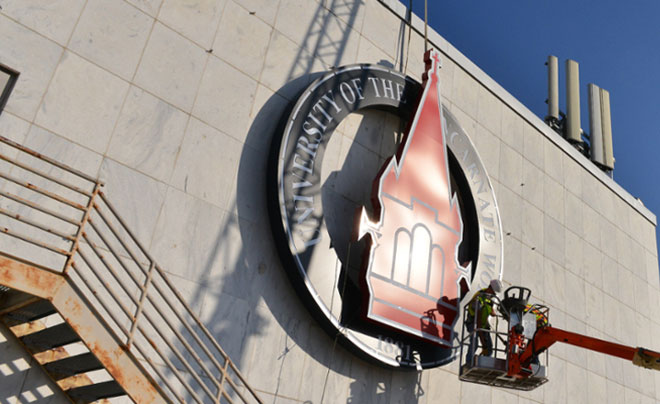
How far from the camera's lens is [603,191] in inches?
794

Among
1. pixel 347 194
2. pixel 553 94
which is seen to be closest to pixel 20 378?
pixel 347 194

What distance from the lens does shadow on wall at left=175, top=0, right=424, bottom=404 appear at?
31.6 ft

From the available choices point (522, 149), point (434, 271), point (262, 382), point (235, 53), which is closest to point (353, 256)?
point (434, 271)

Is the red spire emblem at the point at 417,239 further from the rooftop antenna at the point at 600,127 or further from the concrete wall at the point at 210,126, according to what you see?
the rooftop antenna at the point at 600,127

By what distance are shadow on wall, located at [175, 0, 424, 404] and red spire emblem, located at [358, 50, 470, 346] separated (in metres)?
Answer: 1.17

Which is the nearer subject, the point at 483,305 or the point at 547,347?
the point at 547,347

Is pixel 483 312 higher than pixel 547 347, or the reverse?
pixel 483 312

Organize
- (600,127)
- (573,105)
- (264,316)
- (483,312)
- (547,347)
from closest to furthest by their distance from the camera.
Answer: (264,316) → (547,347) → (483,312) → (573,105) → (600,127)

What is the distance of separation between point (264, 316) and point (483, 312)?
453 cm

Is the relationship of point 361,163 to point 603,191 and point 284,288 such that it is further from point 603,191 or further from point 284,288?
point 603,191

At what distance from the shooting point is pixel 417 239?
38.9 feet

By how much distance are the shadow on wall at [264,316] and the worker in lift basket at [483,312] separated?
1797 mm

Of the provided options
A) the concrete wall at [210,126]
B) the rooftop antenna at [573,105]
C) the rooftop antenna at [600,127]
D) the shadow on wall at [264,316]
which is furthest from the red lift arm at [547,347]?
the rooftop antenna at [600,127]

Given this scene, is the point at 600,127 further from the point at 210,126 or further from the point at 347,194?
the point at 210,126
